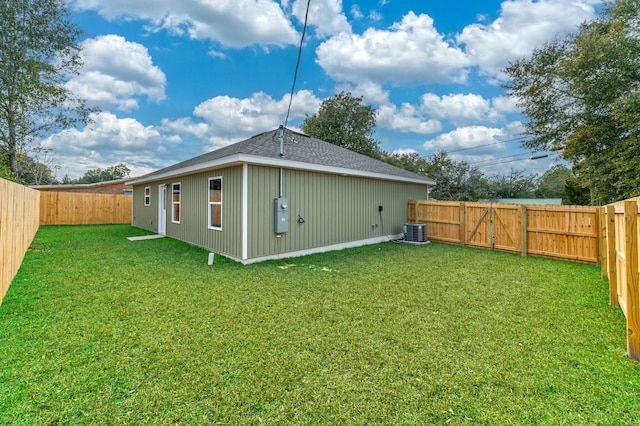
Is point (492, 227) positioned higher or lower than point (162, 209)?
lower

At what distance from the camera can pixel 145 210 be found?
1249 cm

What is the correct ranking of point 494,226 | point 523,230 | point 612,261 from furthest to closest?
point 494,226 → point 523,230 → point 612,261

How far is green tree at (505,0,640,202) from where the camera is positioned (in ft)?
29.5

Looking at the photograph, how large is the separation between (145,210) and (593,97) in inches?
720

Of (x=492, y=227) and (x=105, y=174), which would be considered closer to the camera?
(x=492, y=227)

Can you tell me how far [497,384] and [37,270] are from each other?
7.43 metres

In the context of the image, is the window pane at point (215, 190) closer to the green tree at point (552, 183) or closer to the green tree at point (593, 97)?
the green tree at point (593, 97)

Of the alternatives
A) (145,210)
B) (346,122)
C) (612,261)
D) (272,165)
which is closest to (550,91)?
(612,261)

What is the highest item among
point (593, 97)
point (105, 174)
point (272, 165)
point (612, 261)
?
point (105, 174)

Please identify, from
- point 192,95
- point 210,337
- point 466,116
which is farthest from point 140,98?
point 466,116

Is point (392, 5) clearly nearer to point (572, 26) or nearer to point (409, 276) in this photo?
point (409, 276)

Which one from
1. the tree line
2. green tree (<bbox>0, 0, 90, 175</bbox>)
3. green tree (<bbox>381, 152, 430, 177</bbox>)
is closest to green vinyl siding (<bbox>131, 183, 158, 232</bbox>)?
the tree line

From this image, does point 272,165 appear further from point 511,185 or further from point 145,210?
point 511,185

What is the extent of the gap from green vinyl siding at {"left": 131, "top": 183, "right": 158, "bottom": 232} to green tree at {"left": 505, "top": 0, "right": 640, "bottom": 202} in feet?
53.8
